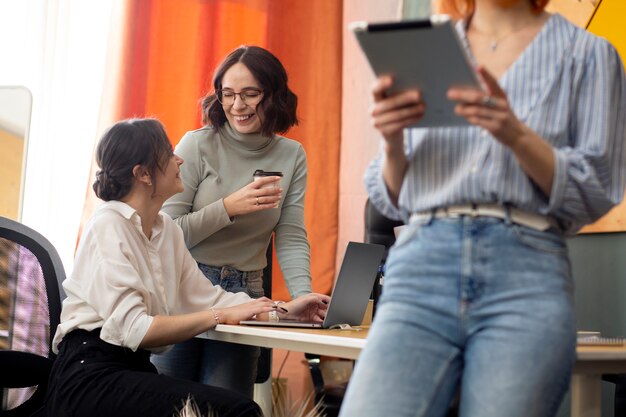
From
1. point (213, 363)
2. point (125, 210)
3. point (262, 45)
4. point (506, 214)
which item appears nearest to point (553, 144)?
point (506, 214)

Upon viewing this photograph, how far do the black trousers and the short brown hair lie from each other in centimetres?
78

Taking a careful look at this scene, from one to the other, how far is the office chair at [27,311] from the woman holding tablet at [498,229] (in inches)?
48.3

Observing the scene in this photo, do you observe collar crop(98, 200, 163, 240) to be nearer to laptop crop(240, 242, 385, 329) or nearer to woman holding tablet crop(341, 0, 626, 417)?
laptop crop(240, 242, 385, 329)

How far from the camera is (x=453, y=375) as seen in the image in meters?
1.06

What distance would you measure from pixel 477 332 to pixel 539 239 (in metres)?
0.13

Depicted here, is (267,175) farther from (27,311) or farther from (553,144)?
(553,144)

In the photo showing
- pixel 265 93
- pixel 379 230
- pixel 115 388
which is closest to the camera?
pixel 115 388

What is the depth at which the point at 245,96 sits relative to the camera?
251 cm

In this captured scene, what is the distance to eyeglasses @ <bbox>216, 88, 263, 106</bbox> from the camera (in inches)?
98.7

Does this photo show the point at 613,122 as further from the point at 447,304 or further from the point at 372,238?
the point at 372,238

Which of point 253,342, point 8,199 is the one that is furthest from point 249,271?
point 8,199

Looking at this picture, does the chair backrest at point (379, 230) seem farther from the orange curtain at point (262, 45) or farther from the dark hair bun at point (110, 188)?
the dark hair bun at point (110, 188)

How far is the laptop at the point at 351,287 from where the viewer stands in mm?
2078

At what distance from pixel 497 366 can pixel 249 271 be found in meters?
1.50
